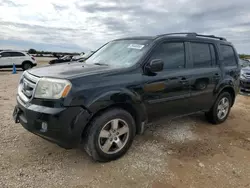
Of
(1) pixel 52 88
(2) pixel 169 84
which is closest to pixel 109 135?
(1) pixel 52 88

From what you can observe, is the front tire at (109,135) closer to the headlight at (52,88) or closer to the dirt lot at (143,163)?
the dirt lot at (143,163)

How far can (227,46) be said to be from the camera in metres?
5.09

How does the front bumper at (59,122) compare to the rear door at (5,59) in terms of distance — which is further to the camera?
the rear door at (5,59)

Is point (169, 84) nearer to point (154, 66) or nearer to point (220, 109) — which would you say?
point (154, 66)

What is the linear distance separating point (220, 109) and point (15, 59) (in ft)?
53.4

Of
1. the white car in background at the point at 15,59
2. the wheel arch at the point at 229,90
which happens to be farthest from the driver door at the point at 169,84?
the white car in background at the point at 15,59

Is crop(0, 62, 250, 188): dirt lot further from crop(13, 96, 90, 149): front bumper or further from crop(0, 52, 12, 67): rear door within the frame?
crop(0, 52, 12, 67): rear door

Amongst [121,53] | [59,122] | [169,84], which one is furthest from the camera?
[121,53]

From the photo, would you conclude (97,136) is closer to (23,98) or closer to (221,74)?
(23,98)

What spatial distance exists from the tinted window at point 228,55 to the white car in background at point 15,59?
1595 cm

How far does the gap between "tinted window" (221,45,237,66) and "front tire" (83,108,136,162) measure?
283 cm

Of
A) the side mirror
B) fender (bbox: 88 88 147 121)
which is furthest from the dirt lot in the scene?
the side mirror

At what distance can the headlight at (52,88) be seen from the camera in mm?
2703

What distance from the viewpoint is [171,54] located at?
3.82 metres
